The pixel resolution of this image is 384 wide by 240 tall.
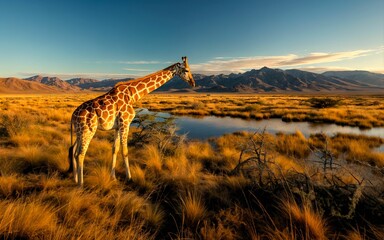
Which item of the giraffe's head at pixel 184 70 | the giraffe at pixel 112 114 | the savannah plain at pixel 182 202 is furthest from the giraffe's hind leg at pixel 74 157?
the giraffe's head at pixel 184 70

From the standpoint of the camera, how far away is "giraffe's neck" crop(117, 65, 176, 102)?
205 inches

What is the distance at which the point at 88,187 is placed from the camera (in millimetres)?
4320

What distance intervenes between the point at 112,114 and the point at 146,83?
1.36m

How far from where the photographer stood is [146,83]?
5.49m

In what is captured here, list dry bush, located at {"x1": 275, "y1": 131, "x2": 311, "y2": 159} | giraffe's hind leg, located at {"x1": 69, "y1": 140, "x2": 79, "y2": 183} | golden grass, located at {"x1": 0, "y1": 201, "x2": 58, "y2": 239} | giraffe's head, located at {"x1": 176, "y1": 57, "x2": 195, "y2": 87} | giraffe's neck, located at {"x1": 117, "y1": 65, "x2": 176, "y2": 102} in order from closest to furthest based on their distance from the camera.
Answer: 1. golden grass, located at {"x1": 0, "y1": 201, "x2": 58, "y2": 239}
2. giraffe's hind leg, located at {"x1": 69, "y1": 140, "x2": 79, "y2": 183}
3. giraffe's neck, located at {"x1": 117, "y1": 65, "x2": 176, "y2": 102}
4. giraffe's head, located at {"x1": 176, "y1": 57, "x2": 195, "y2": 87}
5. dry bush, located at {"x1": 275, "y1": 131, "x2": 311, "y2": 159}

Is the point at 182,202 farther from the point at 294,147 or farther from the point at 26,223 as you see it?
the point at 294,147

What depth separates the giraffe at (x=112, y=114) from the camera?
170 inches

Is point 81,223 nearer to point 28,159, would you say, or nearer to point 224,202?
point 224,202

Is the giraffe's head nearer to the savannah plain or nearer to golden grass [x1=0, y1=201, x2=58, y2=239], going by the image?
the savannah plain

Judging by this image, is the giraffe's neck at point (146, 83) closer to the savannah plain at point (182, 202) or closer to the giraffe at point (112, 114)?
the giraffe at point (112, 114)

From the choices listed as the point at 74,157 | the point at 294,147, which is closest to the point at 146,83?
the point at 74,157

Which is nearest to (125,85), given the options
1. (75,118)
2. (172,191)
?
(75,118)

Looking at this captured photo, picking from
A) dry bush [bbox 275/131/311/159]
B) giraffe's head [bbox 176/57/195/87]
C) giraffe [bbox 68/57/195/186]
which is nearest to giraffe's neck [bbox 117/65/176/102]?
giraffe [bbox 68/57/195/186]

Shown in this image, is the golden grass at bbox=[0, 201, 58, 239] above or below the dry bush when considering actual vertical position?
above
